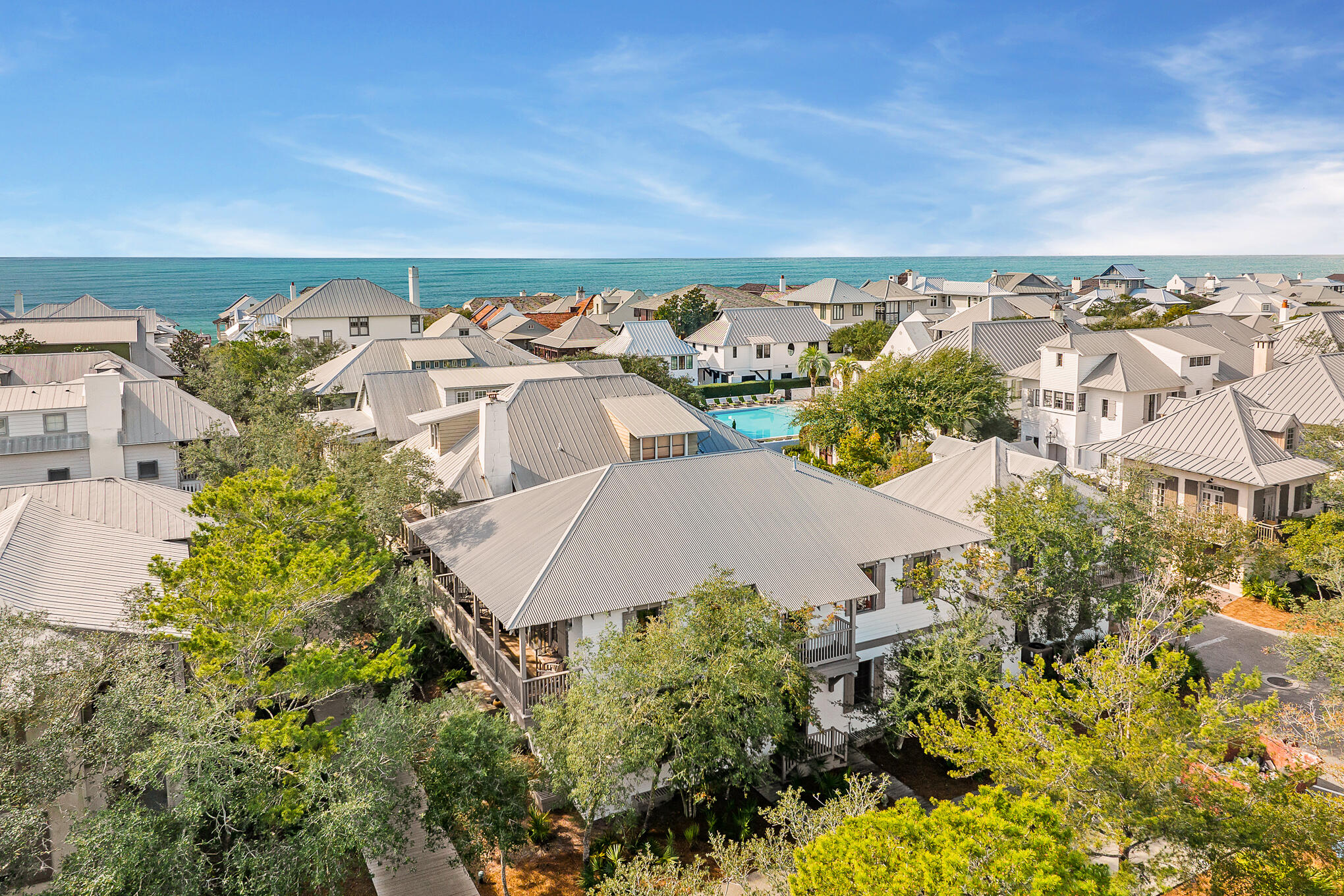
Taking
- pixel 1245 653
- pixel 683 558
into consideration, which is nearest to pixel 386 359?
pixel 683 558

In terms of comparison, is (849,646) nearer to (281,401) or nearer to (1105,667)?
(1105,667)

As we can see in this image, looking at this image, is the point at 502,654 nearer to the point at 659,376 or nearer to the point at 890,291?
the point at 659,376

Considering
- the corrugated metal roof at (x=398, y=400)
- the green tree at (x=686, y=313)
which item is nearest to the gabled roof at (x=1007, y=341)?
the corrugated metal roof at (x=398, y=400)

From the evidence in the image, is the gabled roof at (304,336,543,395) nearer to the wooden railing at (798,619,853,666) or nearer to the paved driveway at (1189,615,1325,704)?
the wooden railing at (798,619,853,666)

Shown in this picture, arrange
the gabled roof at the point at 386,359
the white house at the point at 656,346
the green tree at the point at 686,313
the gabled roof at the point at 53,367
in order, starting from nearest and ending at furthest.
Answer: the gabled roof at the point at 53,367
the gabled roof at the point at 386,359
the white house at the point at 656,346
the green tree at the point at 686,313

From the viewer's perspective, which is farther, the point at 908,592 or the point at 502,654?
the point at 908,592

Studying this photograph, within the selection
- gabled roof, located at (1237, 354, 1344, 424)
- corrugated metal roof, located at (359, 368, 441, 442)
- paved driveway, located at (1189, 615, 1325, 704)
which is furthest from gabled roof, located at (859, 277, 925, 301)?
paved driveway, located at (1189, 615, 1325, 704)

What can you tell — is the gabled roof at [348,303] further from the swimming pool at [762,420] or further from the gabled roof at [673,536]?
the gabled roof at [673,536]
